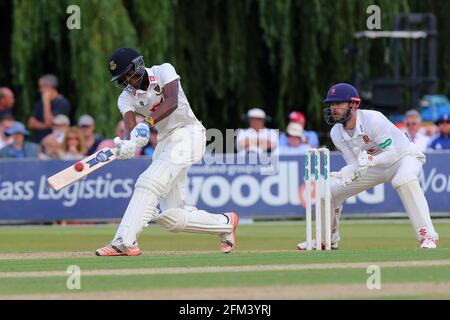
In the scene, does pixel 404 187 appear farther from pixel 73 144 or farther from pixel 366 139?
pixel 73 144

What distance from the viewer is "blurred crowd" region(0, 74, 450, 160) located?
19359mm

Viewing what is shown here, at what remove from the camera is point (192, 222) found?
12.1m

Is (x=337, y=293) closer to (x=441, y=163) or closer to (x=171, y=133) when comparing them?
(x=171, y=133)

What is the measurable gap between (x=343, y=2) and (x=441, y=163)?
4350 millimetres

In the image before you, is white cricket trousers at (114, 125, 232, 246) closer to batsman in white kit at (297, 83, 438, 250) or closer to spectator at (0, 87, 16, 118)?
batsman in white kit at (297, 83, 438, 250)

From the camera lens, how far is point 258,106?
23344 millimetres

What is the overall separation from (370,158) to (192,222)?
6.25ft

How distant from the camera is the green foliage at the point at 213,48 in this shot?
2100 centimetres

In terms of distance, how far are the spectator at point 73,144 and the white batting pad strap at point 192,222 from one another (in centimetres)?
713
